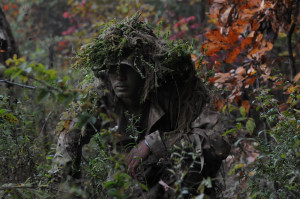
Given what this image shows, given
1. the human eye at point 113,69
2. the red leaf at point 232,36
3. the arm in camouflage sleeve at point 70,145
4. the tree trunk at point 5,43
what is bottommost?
the arm in camouflage sleeve at point 70,145

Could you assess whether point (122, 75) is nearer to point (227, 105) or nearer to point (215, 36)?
point (215, 36)

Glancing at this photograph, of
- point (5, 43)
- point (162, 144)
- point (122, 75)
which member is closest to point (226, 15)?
point (122, 75)

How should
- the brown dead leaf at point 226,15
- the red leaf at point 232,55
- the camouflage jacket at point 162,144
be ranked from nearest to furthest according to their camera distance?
the camouflage jacket at point 162,144
the brown dead leaf at point 226,15
the red leaf at point 232,55

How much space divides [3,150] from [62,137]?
23.6 inches

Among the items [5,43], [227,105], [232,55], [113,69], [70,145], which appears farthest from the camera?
[5,43]

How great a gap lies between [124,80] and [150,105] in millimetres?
369

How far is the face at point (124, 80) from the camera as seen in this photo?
11.2 feet

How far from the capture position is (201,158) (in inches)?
123

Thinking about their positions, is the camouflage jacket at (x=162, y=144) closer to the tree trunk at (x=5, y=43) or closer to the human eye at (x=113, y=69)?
the human eye at (x=113, y=69)

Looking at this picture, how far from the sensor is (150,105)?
11.9 ft

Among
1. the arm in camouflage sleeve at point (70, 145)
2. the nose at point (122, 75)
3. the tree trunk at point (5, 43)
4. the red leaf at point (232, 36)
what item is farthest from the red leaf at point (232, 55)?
the tree trunk at point (5, 43)

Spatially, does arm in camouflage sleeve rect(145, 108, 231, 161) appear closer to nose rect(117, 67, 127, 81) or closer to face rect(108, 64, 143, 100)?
face rect(108, 64, 143, 100)

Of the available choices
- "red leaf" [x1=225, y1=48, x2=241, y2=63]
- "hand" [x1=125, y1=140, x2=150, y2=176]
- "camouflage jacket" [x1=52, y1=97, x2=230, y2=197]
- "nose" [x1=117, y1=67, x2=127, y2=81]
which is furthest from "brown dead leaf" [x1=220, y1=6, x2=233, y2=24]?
"hand" [x1=125, y1=140, x2=150, y2=176]

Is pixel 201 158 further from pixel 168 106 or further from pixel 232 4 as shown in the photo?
pixel 232 4
